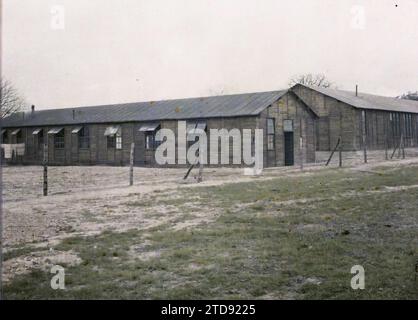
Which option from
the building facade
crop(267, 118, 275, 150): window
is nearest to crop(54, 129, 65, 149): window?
the building facade

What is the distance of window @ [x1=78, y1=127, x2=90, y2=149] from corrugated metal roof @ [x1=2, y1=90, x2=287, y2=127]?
0.71 metres

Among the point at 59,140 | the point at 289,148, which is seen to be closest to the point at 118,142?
the point at 59,140

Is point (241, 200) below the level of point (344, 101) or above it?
below

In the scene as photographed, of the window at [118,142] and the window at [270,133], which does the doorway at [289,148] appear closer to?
→ the window at [270,133]

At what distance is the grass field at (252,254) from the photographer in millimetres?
5551

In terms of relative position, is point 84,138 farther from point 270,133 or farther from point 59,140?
point 270,133

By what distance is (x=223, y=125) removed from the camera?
2914cm

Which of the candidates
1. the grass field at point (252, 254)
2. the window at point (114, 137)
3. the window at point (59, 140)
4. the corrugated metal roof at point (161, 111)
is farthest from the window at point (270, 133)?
the window at point (59, 140)

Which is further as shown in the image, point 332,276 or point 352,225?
point 352,225

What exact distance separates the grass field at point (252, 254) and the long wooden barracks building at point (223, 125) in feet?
56.8

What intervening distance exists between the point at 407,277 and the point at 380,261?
30.4 inches
